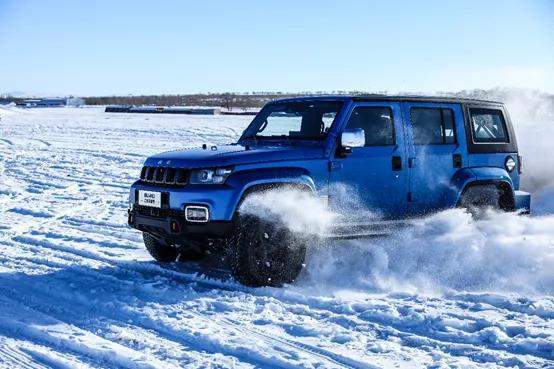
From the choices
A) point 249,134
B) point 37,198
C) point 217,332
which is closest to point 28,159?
point 37,198

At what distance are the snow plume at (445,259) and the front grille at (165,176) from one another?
149cm

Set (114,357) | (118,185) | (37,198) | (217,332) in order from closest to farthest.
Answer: (114,357)
(217,332)
(37,198)
(118,185)

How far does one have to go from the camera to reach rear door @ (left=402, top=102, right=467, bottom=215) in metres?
7.03

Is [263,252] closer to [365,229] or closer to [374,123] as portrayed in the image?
[365,229]

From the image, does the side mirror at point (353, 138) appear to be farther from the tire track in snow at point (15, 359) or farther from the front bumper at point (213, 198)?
the tire track in snow at point (15, 359)

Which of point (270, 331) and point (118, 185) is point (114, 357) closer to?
point (270, 331)

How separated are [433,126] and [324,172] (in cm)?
165

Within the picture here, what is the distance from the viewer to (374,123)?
270 inches

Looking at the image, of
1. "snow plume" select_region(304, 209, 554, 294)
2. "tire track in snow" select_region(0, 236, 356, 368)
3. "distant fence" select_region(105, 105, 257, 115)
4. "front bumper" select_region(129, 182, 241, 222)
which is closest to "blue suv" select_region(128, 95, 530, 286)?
"front bumper" select_region(129, 182, 241, 222)

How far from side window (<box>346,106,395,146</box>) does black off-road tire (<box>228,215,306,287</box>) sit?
1363mm

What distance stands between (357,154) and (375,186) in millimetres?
375

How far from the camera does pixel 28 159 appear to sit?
59.2 ft

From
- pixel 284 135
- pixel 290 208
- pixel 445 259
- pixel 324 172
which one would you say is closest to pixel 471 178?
pixel 445 259

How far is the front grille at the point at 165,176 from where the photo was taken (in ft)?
19.9
